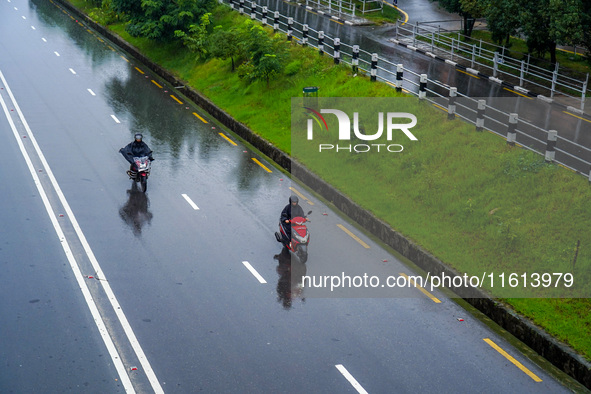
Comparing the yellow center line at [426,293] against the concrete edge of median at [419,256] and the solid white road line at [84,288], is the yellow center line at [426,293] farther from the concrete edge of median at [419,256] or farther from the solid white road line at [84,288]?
A: the solid white road line at [84,288]

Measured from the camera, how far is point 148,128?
26.6 m

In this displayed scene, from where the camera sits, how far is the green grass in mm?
15461

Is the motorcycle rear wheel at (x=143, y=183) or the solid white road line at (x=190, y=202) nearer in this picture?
the solid white road line at (x=190, y=202)

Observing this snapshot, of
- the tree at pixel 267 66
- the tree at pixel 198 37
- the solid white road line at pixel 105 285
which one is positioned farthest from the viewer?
the tree at pixel 198 37

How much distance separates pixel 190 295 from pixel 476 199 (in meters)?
7.36

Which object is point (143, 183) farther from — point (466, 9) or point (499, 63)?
point (466, 9)

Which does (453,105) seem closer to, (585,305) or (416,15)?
(585,305)

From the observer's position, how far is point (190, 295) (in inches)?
592

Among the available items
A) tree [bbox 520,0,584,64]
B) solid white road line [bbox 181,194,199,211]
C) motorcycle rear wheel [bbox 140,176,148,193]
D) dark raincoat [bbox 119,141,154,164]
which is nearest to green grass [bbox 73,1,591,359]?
solid white road line [bbox 181,194,199,211]

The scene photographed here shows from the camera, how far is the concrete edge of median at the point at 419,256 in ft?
42.2

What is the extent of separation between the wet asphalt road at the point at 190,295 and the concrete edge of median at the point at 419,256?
34cm

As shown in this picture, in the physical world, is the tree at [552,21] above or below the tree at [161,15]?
above

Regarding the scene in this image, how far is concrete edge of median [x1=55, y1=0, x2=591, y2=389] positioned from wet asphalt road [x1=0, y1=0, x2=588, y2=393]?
1.13ft

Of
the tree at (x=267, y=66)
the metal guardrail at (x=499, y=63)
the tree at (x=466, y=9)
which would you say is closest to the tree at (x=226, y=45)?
the tree at (x=267, y=66)
